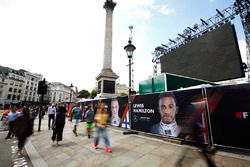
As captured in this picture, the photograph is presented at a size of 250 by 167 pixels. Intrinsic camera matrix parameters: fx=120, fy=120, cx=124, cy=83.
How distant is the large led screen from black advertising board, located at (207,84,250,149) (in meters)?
15.0

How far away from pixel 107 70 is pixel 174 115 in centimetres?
1430

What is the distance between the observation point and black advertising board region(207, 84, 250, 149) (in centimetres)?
359

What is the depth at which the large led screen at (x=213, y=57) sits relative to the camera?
50.8ft

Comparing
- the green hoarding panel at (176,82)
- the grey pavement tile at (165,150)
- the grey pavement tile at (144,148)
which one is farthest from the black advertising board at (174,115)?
the green hoarding panel at (176,82)

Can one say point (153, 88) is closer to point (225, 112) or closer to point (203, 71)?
point (225, 112)

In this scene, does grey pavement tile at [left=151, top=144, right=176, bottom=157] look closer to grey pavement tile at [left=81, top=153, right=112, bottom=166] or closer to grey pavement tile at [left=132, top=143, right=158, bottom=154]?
grey pavement tile at [left=132, top=143, right=158, bottom=154]

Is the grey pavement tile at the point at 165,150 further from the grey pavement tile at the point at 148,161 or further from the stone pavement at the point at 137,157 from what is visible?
the grey pavement tile at the point at 148,161

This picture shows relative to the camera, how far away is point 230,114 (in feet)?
12.6

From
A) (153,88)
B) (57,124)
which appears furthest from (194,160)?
(153,88)

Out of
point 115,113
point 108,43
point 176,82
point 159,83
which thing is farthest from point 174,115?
point 108,43

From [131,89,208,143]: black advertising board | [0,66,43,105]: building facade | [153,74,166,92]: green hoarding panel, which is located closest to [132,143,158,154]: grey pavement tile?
[131,89,208,143]: black advertising board

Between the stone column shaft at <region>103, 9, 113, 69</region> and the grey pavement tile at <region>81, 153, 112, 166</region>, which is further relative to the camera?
the stone column shaft at <region>103, 9, 113, 69</region>

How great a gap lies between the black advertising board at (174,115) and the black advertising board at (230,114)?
13.6 inches

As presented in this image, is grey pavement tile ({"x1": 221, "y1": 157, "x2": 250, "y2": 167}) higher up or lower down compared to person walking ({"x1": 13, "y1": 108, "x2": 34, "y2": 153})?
lower down
